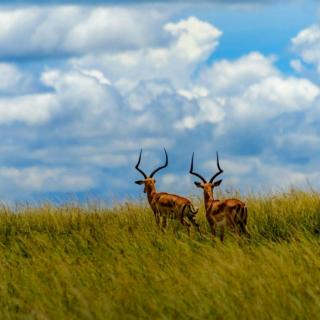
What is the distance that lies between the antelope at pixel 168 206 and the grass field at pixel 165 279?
62cm

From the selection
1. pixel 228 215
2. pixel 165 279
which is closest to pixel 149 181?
pixel 228 215

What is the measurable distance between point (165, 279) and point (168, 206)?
7213 mm

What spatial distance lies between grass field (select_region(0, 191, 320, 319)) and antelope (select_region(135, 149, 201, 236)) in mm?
616

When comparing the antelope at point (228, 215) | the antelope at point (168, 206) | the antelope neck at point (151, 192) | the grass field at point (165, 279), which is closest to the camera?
the grass field at point (165, 279)

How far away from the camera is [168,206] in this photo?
17.5 m

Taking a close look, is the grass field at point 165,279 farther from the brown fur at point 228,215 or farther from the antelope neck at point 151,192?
the antelope neck at point 151,192

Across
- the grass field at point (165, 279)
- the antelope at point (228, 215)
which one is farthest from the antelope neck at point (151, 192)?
the antelope at point (228, 215)

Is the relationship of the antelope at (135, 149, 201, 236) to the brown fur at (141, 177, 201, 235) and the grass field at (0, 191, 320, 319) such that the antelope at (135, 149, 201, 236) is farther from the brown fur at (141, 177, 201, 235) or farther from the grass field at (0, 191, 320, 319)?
the grass field at (0, 191, 320, 319)

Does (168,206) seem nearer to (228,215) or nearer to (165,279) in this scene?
(228,215)

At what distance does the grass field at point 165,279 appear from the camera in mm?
8828

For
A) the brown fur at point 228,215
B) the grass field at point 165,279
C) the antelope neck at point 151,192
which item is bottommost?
the grass field at point 165,279

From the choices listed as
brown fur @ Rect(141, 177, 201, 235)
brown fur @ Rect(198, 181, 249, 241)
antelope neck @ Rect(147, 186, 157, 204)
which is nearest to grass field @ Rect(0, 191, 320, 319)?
brown fur @ Rect(198, 181, 249, 241)

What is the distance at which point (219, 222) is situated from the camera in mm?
15977

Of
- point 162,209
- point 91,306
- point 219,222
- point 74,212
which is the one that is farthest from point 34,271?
point 74,212
